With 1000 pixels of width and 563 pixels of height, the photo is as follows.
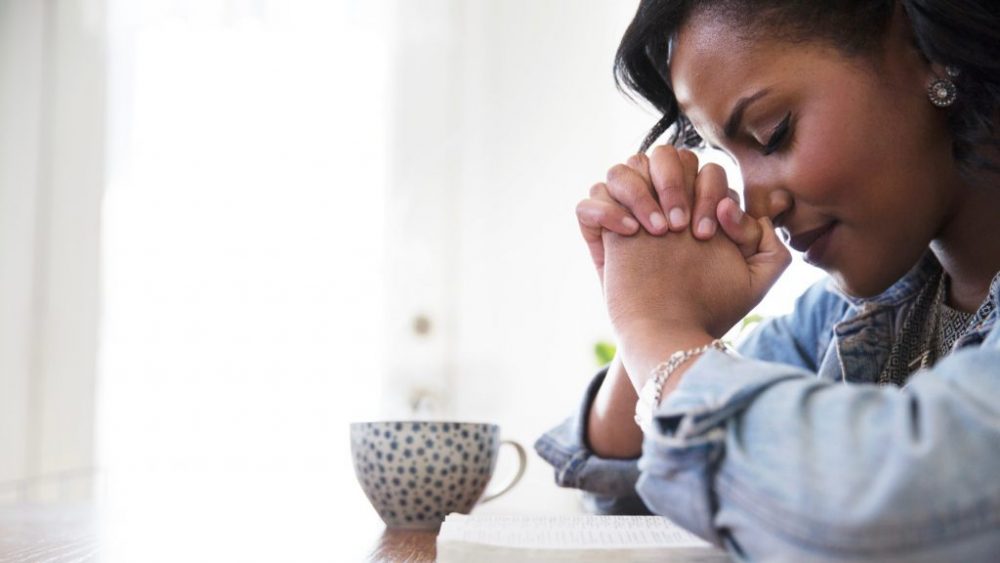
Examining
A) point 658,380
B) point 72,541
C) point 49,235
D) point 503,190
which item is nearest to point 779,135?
point 658,380

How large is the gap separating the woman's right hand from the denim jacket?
27 centimetres

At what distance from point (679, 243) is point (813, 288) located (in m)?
0.49

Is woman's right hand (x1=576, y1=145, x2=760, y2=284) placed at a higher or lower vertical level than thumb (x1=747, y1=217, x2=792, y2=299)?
higher

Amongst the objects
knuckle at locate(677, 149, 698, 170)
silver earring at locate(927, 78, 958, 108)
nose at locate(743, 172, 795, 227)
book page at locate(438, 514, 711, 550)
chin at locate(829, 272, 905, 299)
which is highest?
silver earring at locate(927, 78, 958, 108)

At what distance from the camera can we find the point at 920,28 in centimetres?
82

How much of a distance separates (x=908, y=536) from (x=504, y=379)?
2019 mm

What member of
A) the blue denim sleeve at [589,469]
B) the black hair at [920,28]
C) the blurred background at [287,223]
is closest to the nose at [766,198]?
the black hair at [920,28]

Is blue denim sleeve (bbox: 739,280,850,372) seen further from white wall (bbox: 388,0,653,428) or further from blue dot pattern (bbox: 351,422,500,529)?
white wall (bbox: 388,0,653,428)

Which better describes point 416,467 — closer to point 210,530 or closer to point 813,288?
point 210,530

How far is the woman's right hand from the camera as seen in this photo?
0.77 meters

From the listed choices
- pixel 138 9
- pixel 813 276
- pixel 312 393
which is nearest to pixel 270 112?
pixel 138 9

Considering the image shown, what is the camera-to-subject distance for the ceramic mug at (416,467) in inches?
30.2

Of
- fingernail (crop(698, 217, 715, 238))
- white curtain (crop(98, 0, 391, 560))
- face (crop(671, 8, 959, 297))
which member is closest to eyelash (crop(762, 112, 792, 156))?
face (crop(671, 8, 959, 297))

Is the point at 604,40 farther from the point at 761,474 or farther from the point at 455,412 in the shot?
the point at 761,474
